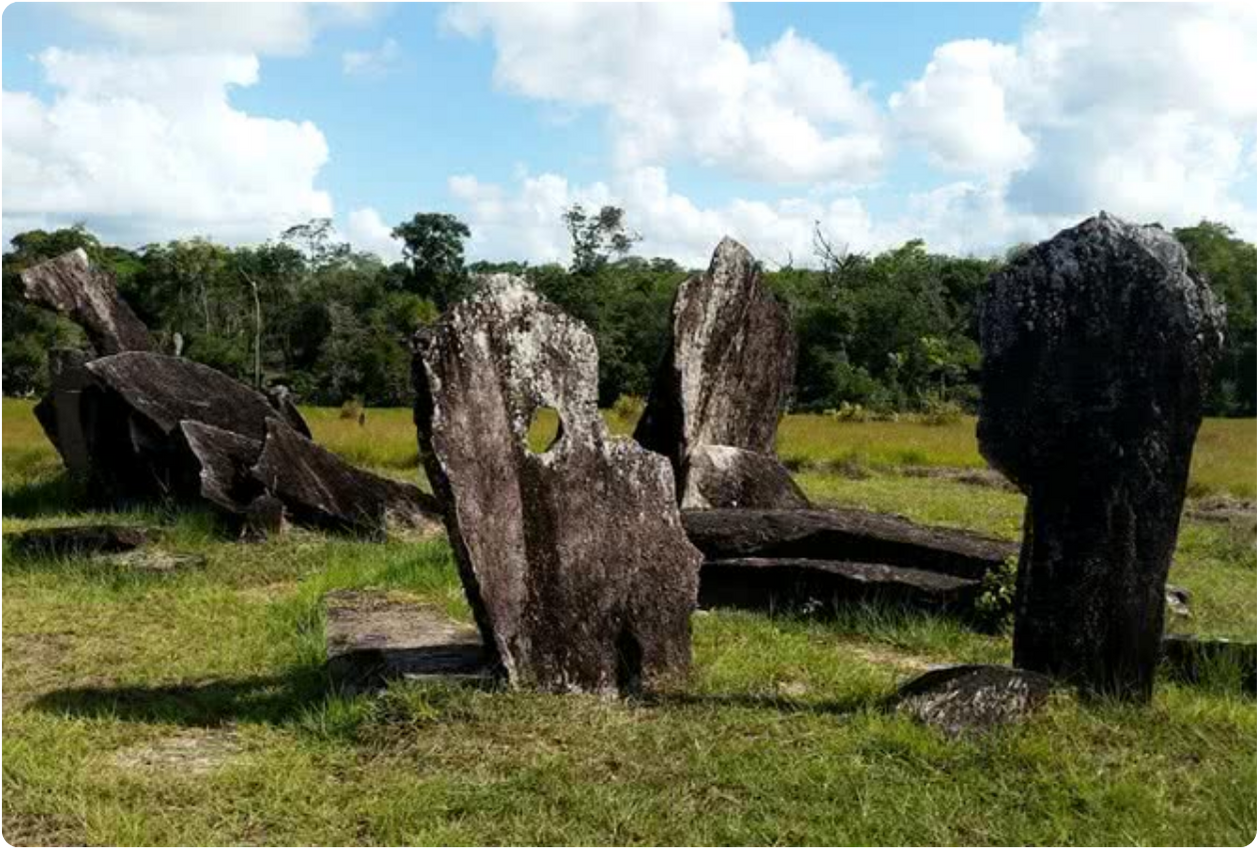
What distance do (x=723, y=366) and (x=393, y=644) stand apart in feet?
17.8

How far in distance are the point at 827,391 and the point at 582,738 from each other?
41.0 m

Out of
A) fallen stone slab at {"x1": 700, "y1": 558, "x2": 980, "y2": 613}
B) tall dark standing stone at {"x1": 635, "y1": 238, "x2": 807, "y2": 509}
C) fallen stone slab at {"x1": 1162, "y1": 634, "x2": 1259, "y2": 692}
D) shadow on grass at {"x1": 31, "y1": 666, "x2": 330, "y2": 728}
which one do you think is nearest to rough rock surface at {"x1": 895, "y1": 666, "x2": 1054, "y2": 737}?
fallen stone slab at {"x1": 1162, "y1": 634, "x2": 1259, "y2": 692}

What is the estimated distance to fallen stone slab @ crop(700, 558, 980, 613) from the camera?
874 cm

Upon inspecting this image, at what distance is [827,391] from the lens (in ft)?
152

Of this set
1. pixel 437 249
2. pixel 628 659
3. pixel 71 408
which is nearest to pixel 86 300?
pixel 71 408

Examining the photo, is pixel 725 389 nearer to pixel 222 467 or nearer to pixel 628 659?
pixel 222 467

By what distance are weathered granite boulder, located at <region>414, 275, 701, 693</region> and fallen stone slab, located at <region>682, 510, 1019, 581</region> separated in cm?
269

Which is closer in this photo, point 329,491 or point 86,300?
point 329,491

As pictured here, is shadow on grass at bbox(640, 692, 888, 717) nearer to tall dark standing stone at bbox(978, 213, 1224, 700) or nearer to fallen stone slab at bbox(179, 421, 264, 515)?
tall dark standing stone at bbox(978, 213, 1224, 700)

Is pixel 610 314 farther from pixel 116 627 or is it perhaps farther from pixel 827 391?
pixel 116 627

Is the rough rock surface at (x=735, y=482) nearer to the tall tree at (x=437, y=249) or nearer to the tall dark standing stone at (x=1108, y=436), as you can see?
the tall dark standing stone at (x=1108, y=436)

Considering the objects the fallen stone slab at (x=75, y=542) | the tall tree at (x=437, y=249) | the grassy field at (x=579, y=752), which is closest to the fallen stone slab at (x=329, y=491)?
the fallen stone slab at (x=75, y=542)

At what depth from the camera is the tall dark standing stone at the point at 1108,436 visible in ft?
21.0

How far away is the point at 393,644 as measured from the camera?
24.0 feet
